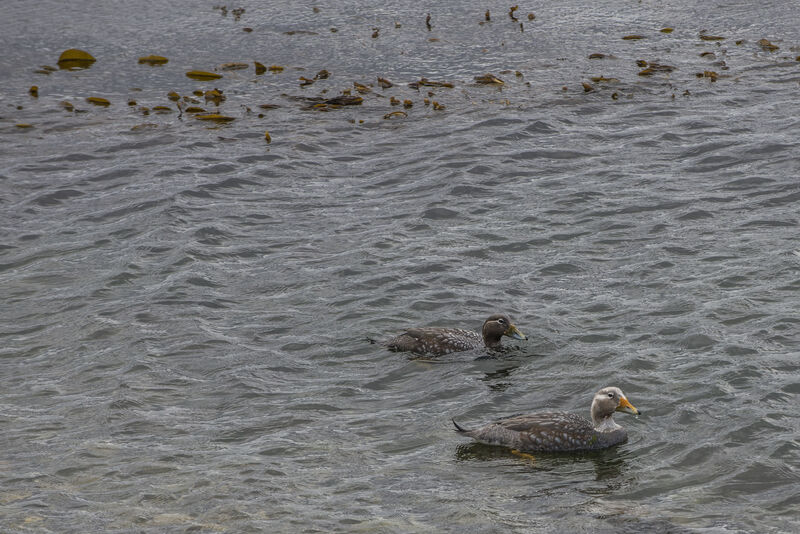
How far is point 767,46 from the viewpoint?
23734 millimetres

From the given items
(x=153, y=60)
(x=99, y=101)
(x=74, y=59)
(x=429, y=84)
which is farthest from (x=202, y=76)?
(x=429, y=84)

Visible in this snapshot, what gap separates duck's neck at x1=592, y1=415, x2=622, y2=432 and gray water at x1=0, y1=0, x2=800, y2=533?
29 centimetres

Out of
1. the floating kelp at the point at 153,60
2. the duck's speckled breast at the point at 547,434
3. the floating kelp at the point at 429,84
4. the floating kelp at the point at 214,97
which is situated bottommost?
the duck's speckled breast at the point at 547,434

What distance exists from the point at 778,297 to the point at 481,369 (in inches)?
163

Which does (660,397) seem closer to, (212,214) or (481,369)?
(481,369)

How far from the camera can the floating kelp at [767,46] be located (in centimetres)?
2364

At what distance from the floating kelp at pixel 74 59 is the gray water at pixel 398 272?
395 millimetres

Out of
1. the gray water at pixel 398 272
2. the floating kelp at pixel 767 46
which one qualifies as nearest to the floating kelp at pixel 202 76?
the gray water at pixel 398 272

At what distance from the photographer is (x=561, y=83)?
22.6 meters

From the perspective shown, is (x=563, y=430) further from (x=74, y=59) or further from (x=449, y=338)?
(x=74, y=59)

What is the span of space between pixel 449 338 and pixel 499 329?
657mm

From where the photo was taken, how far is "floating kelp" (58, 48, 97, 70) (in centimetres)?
2498

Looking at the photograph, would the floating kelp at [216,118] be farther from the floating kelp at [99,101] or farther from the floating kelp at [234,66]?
the floating kelp at [234,66]

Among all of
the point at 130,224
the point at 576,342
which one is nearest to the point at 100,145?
the point at 130,224
